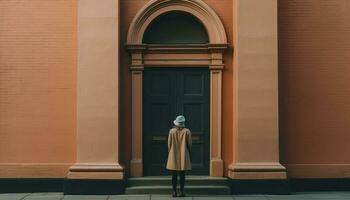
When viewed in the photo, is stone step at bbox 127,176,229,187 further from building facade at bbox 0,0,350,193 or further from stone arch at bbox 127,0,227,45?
stone arch at bbox 127,0,227,45

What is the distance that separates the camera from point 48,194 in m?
12.3

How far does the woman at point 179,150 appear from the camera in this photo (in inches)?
461

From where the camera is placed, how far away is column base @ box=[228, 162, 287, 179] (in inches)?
477

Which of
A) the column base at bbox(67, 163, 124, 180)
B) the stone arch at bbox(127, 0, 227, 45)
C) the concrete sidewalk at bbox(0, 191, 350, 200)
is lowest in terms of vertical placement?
the concrete sidewalk at bbox(0, 191, 350, 200)

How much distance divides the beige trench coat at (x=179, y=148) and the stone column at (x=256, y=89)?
1150 mm

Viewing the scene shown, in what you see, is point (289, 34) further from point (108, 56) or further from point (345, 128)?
point (108, 56)

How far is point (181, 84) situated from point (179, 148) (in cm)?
178

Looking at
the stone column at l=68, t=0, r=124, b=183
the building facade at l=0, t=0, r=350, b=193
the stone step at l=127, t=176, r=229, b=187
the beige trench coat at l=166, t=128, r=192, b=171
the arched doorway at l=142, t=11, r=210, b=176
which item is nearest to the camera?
the beige trench coat at l=166, t=128, r=192, b=171

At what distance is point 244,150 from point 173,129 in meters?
1.65

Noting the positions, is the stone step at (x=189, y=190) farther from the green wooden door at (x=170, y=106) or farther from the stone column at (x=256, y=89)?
the green wooden door at (x=170, y=106)

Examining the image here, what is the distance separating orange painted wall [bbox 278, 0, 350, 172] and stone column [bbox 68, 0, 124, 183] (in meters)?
3.73

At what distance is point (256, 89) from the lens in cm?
1233

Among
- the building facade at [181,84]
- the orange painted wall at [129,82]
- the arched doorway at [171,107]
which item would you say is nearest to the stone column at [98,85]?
the building facade at [181,84]

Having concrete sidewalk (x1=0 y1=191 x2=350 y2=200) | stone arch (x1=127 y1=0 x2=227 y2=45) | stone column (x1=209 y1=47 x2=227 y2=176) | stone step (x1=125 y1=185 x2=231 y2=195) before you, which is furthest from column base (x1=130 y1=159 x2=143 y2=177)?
stone arch (x1=127 y1=0 x2=227 y2=45)
